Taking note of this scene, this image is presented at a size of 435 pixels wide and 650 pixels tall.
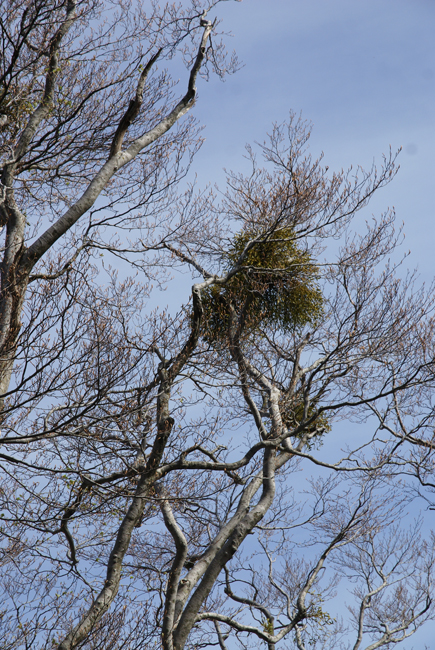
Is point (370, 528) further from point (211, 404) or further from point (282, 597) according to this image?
point (211, 404)

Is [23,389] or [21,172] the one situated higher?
[21,172]

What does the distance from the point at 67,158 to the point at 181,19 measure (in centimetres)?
273

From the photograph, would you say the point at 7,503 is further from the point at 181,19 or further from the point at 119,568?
the point at 181,19

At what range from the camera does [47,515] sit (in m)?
5.72

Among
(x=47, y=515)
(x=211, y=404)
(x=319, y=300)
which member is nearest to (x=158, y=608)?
(x=47, y=515)

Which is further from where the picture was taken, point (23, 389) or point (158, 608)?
point (158, 608)

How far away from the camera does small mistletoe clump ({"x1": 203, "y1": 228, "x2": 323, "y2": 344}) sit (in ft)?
27.5

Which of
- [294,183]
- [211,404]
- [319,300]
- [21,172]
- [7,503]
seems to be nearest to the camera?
[7,503]

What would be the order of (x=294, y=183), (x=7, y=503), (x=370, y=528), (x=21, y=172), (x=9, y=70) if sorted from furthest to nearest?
(x=370, y=528), (x=294, y=183), (x=21, y=172), (x=7, y=503), (x=9, y=70)

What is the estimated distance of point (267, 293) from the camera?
885 centimetres

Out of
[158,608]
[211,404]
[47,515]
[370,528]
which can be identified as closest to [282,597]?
[370,528]

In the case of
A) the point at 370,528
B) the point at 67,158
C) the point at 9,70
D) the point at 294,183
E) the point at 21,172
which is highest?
the point at 294,183

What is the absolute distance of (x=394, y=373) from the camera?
6953 mm

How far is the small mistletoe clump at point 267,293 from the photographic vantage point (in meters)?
8.38
